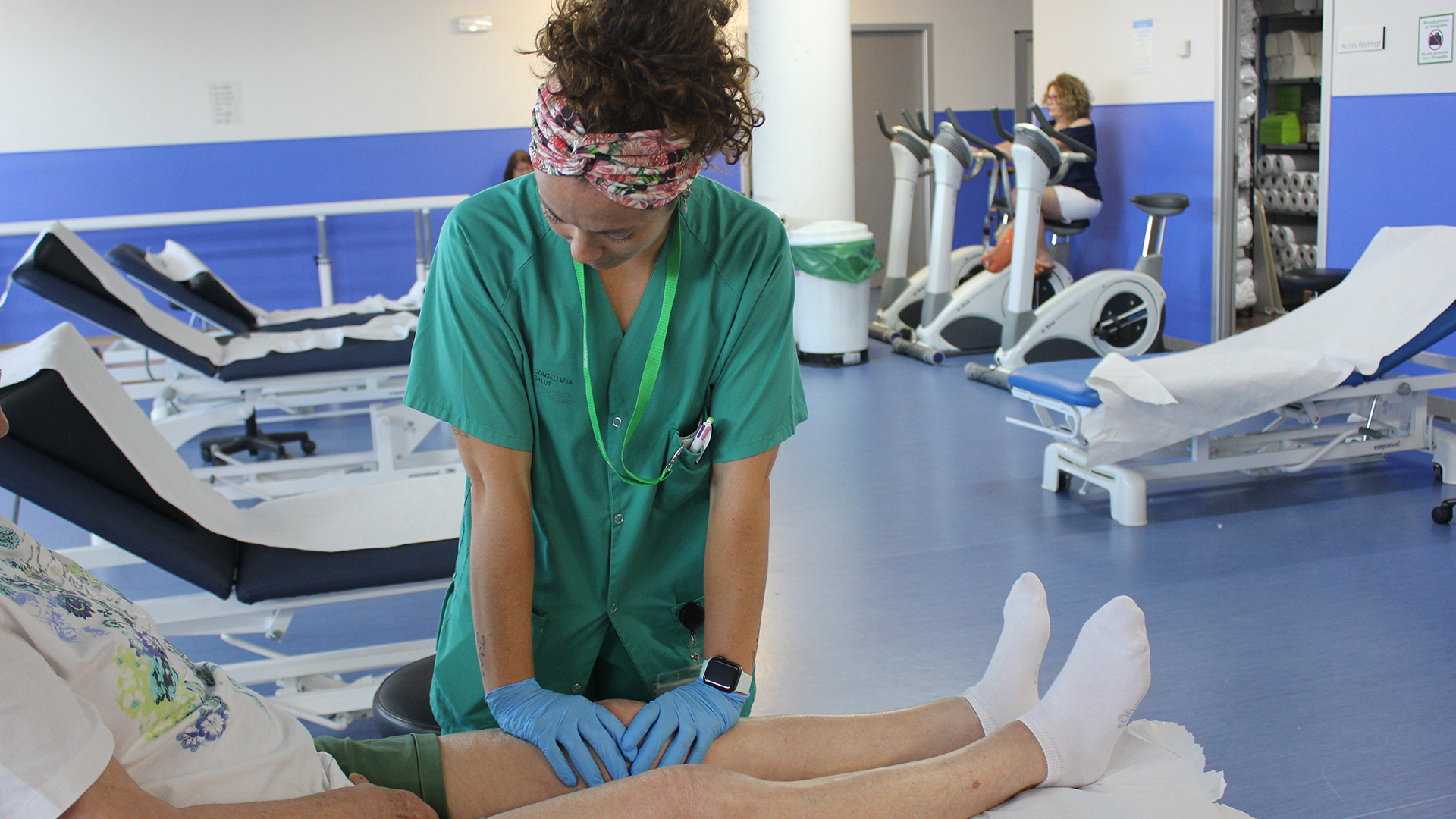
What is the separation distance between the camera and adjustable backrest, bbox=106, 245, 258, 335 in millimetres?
3777

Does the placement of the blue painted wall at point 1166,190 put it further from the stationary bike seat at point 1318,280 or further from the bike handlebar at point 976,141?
the stationary bike seat at point 1318,280

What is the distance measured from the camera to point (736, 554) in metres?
1.27

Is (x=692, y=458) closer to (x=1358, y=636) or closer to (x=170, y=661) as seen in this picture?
(x=170, y=661)

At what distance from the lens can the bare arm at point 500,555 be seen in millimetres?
1199

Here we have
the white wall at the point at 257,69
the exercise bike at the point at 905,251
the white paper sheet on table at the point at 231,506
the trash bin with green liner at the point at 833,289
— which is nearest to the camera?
the white paper sheet on table at the point at 231,506

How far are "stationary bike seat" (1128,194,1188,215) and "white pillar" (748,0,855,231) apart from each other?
1.45 metres

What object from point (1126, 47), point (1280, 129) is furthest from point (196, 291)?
point (1280, 129)

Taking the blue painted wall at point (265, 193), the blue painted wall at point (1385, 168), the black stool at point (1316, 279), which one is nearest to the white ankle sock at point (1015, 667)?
the black stool at point (1316, 279)

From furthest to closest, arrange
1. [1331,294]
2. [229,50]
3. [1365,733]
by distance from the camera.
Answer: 1. [229,50]
2. [1331,294]
3. [1365,733]

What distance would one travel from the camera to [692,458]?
1250mm

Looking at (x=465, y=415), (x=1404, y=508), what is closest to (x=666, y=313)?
(x=465, y=415)

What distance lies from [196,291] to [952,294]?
11.9ft

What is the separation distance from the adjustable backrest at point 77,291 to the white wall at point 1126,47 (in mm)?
4691

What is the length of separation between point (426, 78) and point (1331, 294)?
18.5ft
